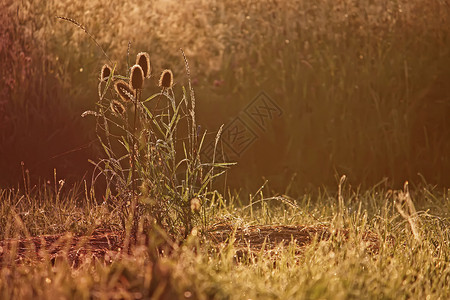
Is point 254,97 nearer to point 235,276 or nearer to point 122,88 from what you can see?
point 122,88

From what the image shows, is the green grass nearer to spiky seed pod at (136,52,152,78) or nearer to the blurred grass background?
spiky seed pod at (136,52,152,78)

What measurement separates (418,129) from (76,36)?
2.89 metres

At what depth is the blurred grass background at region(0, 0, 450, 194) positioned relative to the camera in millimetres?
4914

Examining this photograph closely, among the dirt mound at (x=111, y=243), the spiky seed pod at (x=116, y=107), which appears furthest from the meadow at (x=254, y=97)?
the spiky seed pod at (x=116, y=107)

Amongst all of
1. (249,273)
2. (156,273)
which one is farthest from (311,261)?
(156,273)

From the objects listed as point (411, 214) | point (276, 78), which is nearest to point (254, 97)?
point (276, 78)

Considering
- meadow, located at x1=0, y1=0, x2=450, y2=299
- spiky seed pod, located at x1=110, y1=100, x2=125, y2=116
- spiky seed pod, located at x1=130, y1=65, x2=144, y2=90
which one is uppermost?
spiky seed pod, located at x1=130, y1=65, x2=144, y2=90

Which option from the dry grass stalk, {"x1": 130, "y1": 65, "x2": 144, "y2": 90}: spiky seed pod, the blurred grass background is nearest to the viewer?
the dry grass stalk

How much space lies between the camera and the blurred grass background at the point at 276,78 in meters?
4.91

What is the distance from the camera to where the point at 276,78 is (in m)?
5.37

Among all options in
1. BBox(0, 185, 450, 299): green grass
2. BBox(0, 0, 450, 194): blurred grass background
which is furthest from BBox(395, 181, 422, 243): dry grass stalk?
BBox(0, 0, 450, 194): blurred grass background

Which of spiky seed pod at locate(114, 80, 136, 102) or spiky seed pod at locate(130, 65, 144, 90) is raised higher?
spiky seed pod at locate(130, 65, 144, 90)

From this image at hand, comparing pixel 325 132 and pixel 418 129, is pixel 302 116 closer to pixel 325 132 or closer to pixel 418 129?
pixel 325 132

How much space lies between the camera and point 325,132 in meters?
5.09
